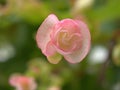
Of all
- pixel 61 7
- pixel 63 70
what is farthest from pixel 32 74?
pixel 61 7

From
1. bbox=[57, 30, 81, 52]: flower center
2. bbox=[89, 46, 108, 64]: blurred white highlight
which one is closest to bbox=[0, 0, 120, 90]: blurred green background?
bbox=[89, 46, 108, 64]: blurred white highlight

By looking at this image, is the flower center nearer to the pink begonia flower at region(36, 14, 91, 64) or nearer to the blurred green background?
the pink begonia flower at region(36, 14, 91, 64)

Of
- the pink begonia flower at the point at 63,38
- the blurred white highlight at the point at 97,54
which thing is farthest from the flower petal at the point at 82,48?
the blurred white highlight at the point at 97,54

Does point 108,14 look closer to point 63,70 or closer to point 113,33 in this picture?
point 113,33

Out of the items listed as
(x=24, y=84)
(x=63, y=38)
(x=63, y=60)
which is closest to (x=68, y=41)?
(x=63, y=38)

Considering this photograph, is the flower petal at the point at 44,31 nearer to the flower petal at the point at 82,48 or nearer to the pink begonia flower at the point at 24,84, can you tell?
the flower petal at the point at 82,48

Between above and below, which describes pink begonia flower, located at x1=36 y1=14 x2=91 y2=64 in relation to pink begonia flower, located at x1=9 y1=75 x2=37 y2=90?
above

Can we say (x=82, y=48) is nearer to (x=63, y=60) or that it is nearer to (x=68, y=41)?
(x=68, y=41)
